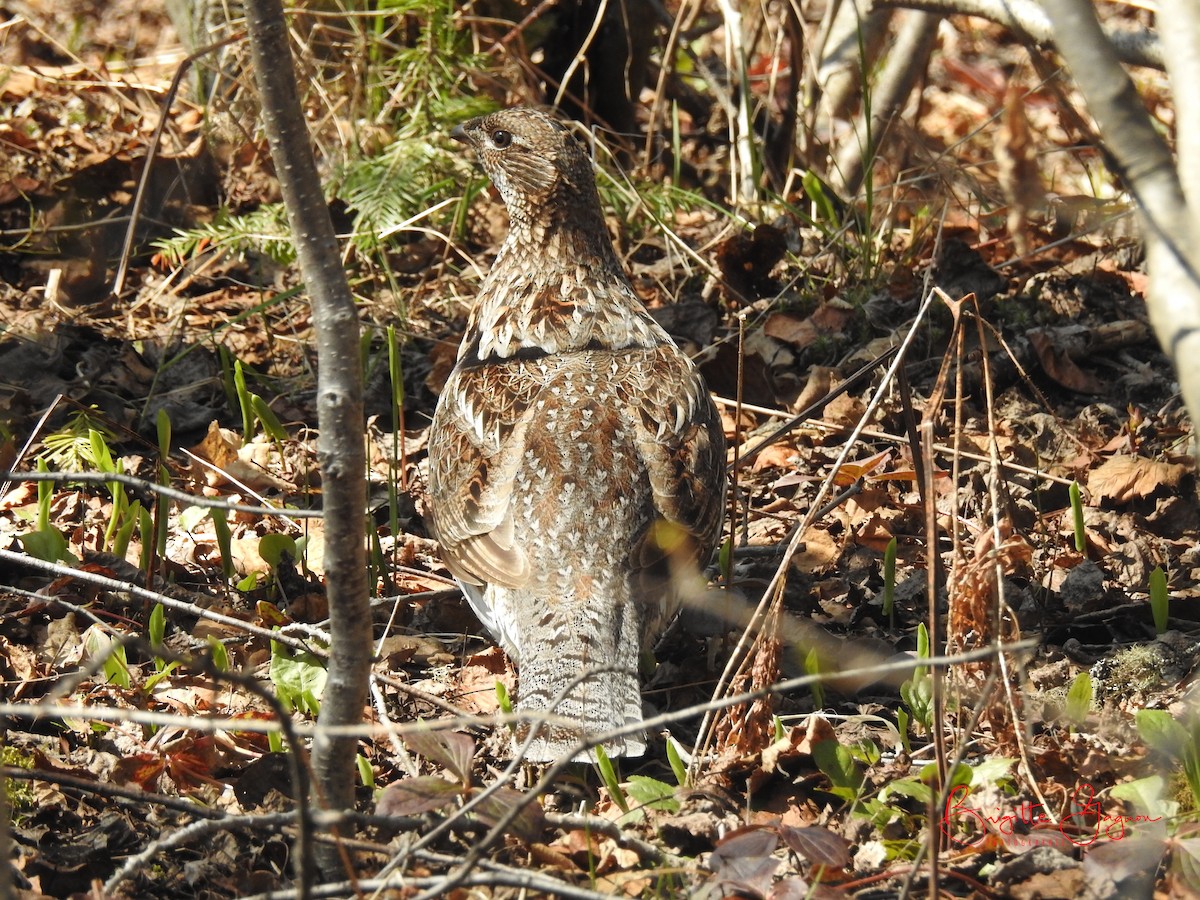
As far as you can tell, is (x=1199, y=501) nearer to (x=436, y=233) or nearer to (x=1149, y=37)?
(x=1149, y=37)

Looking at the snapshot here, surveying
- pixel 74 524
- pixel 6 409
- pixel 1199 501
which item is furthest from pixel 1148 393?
pixel 6 409

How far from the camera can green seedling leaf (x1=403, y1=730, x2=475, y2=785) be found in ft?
10.4

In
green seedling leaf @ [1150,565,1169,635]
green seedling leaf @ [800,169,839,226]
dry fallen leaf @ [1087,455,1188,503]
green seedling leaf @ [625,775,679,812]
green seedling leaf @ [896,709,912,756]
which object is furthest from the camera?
green seedling leaf @ [800,169,839,226]

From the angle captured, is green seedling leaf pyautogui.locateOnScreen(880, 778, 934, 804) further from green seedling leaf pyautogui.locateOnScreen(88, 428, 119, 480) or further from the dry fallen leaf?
green seedling leaf pyautogui.locateOnScreen(88, 428, 119, 480)

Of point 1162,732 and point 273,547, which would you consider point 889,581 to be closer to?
point 1162,732

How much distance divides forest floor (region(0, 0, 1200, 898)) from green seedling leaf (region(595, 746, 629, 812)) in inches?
0.4

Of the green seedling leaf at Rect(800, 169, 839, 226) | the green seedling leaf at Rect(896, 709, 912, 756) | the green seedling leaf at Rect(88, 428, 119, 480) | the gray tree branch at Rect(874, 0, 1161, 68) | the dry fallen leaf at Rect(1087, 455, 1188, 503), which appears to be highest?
the green seedling leaf at Rect(800, 169, 839, 226)

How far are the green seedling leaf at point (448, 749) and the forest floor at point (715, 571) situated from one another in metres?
0.01

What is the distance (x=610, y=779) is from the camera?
367 centimetres

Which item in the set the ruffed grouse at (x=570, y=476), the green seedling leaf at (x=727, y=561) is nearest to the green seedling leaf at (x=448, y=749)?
the ruffed grouse at (x=570, y=476)

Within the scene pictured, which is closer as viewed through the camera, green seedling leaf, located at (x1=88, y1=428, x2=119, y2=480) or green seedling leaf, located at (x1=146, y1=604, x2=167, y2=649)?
green seedling leaf, located at (x1=146, y1=604, x2=167, y2=649)

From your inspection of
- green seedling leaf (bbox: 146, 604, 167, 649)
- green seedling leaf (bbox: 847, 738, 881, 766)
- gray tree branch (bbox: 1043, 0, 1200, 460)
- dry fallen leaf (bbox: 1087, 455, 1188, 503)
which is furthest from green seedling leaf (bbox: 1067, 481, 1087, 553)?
green seedling leaf (bbox: 146, 604, 167, 649)

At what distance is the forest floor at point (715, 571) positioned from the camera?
3.38m

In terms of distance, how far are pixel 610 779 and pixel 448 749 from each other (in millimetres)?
602
